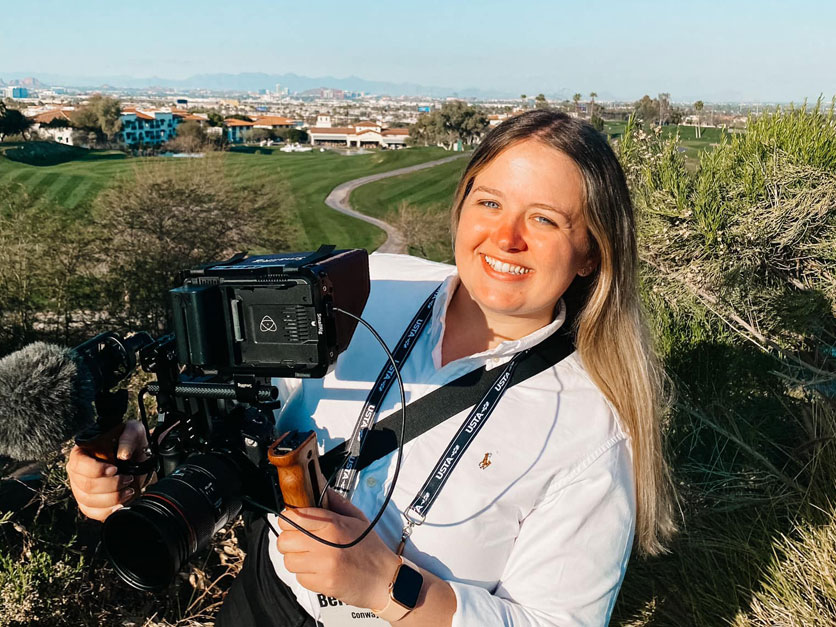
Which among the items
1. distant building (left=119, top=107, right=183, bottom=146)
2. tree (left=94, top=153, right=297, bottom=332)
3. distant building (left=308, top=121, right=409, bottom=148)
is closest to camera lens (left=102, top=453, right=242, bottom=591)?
tree (left=94, top=153, right=297, bottom=332)

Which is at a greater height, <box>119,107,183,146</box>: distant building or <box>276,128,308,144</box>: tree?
<box>119,107,183,146</box>: distant building

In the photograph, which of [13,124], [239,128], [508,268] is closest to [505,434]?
[508,268]

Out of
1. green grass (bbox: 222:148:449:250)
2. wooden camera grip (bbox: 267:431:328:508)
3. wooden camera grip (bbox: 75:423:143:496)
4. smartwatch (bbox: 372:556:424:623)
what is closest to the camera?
wooden camera grip (bbox: 267:431:328:508)

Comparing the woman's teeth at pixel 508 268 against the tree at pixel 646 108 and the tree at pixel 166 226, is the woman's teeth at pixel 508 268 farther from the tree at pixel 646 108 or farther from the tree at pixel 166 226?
the tree at pixel 166 226

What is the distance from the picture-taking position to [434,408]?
168 cm

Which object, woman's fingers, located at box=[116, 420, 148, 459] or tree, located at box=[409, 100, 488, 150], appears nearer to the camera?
woman's fingers, located at box=[116, 420, 148, 459]

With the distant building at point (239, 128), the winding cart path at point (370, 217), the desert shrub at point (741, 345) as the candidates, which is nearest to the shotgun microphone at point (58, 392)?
the desert shrub at point (741, 345)

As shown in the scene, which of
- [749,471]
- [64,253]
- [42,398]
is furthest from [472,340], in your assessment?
[64,253]

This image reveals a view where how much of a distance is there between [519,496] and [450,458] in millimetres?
192

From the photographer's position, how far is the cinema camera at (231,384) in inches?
51.1

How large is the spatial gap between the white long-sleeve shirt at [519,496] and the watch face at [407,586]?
101mm

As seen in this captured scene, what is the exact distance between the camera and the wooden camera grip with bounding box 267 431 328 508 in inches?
48.4

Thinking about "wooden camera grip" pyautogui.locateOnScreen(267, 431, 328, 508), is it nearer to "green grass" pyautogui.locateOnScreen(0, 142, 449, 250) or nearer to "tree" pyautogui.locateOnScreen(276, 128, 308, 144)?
"green grass" pyautogui.locateOnScreen(0, 142, 449, 250)

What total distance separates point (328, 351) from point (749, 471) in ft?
11.0
